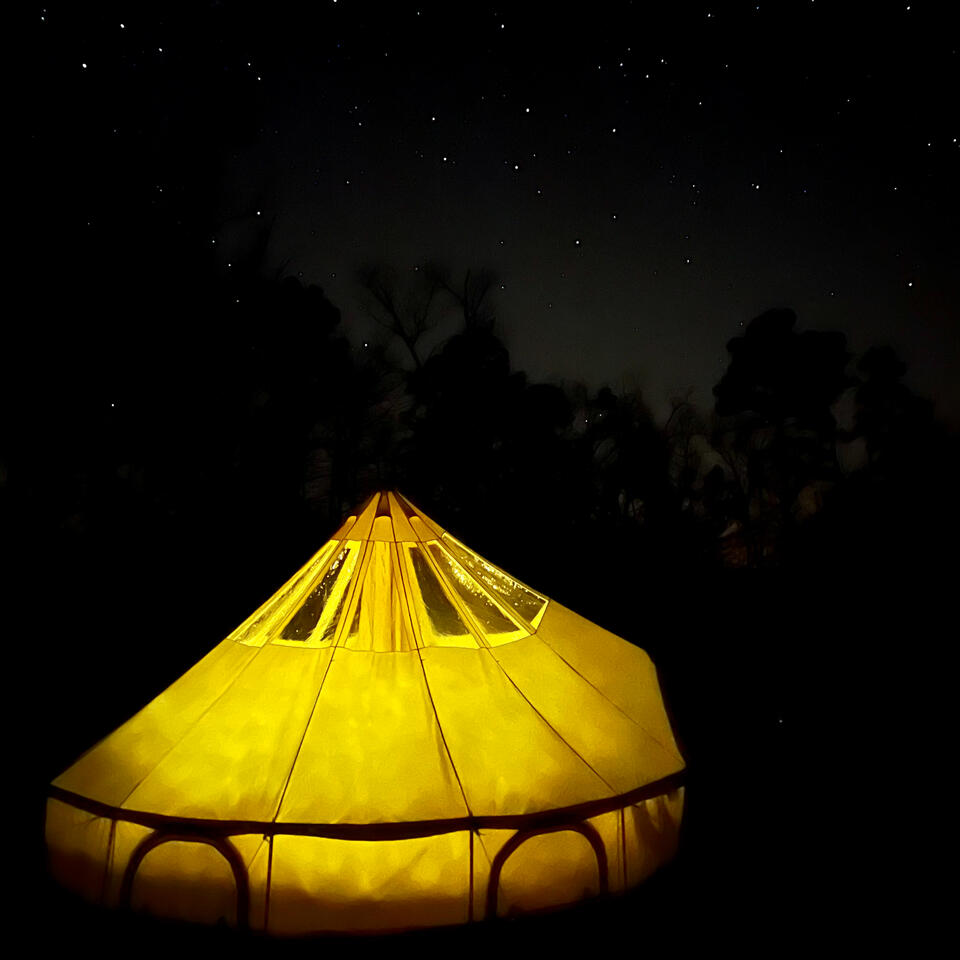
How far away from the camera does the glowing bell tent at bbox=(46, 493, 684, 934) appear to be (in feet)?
9.87

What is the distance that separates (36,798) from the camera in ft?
15.1

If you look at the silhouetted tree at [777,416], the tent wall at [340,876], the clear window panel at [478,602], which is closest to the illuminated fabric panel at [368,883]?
the tent wall at [340,876]

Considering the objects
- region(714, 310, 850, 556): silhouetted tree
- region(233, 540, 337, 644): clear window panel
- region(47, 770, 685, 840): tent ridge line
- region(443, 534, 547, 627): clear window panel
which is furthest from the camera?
region(714, 310, 850, 556): silhouetted tree


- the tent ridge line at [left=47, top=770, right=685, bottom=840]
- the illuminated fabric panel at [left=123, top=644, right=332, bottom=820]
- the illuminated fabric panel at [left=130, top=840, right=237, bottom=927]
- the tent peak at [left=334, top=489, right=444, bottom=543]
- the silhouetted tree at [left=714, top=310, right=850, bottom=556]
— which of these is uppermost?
the silhouetted tree at [left=714, top=310, right=850, bottom=556]

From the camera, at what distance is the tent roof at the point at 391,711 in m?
3.14

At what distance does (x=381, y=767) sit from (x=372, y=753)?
71 mm

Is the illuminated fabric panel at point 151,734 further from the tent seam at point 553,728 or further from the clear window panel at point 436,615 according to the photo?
the tent seam at point 553,728

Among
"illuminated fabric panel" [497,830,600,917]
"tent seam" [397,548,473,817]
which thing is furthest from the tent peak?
"illuminated fabric panel" [497,830,600,917]

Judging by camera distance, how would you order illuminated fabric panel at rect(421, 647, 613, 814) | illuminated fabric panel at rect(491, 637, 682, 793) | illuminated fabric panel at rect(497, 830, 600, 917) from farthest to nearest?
1. illuminated fabric panel at rect(491, 637, 682, 793)
2. illuminated fabric panel at rect(421, 647, 613, 814)
3. illuminated fabric panel at rect(497, 830, 600, 917)

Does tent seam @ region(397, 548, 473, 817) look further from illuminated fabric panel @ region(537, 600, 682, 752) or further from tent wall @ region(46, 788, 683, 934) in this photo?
illuminated fabric panel @ region(537, 600, 682, 752)

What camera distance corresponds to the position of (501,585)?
4.07 metres

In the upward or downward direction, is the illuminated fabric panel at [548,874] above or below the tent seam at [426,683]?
below

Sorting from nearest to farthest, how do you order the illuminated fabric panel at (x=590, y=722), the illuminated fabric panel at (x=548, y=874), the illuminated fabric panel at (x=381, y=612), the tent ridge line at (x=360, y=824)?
the tent ridge line at (x=360, y=824), the illuminated fabric panel at (x=548, y=874), the illuminated fabric panel at (x=590, y=722), the illuminated fabric panel at (x=381, y=612)

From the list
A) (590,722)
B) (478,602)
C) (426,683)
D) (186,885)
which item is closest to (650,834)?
(590,722)
